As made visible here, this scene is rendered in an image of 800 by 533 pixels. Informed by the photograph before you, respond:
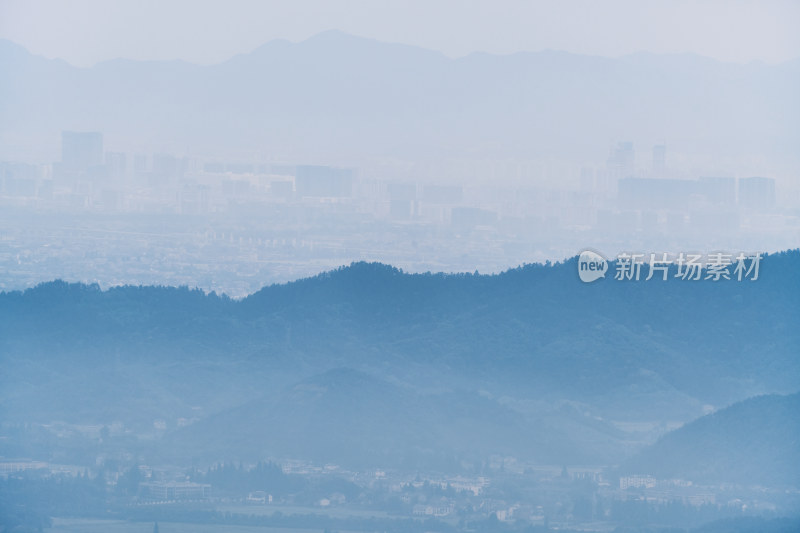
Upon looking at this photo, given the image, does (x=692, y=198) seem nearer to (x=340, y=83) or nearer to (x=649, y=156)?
(x=649, y=156)

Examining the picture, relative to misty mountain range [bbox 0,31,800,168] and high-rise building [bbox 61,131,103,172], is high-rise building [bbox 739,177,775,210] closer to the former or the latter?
misty mountain range [bbox 0,31,800,168]

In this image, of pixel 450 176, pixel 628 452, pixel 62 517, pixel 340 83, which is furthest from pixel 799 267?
pixel 62 517

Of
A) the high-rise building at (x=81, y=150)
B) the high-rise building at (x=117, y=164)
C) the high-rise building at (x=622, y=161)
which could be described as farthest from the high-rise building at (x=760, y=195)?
the high-rise building at (x=81, y=150)

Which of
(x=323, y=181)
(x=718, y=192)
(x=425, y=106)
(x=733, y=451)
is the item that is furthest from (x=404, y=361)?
(x=718, y=192)

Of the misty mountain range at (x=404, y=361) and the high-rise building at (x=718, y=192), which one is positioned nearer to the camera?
the misty mountain range at (x=404, y=361)

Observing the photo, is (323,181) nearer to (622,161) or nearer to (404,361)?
(404,361)

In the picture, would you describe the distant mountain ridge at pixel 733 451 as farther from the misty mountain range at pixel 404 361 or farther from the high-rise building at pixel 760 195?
the high-rise building at pixel 760 195
